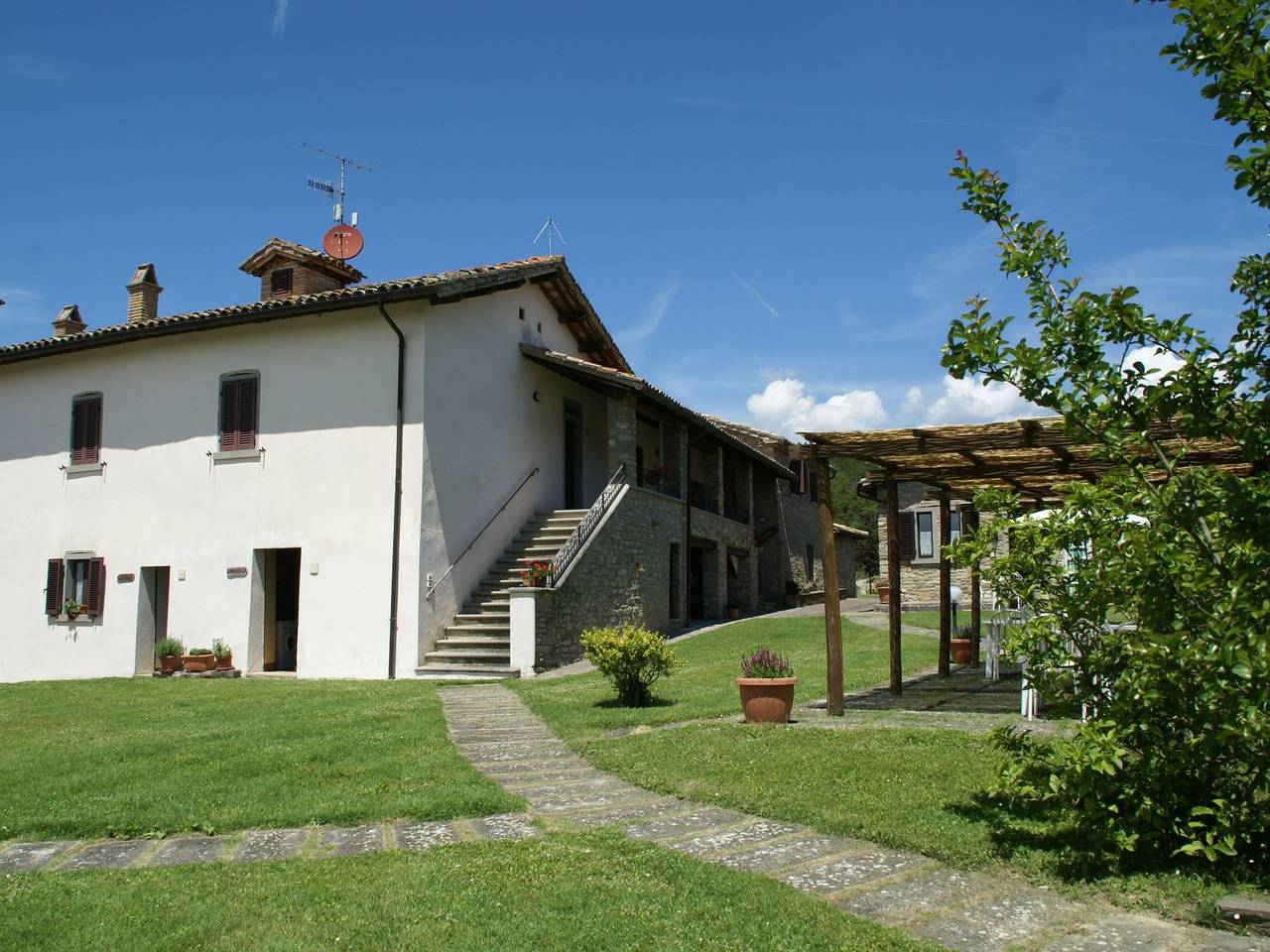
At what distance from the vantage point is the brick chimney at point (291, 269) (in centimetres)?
1872

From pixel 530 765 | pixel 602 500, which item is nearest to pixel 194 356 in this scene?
pixel 602 500

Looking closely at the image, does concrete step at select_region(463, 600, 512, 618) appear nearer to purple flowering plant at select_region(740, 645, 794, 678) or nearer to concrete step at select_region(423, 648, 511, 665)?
concrete step at select_region(423, 648, 511, 665)

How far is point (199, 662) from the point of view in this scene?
51.8 feet

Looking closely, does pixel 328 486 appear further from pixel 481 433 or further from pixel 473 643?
pixel 473 643

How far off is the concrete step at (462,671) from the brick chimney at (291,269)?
8079mm

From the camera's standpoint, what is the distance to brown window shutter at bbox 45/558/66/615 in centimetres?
1808

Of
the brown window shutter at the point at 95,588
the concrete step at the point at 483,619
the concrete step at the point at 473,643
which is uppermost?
the brown window shutter at the point at 95,588

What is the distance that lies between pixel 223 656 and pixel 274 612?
1.44m

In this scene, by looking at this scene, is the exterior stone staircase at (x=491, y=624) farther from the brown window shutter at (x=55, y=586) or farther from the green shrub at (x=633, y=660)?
the brown window shutter at (x=55, y=586)

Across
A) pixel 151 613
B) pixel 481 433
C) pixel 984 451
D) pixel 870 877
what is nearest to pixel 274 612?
pixel 151 613

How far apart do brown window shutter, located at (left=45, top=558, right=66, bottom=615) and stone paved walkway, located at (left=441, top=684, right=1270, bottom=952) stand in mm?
14264

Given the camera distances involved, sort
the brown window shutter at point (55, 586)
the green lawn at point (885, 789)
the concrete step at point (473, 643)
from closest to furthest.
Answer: the green lawn at point (885, 789)
the concrete step at point (473, 643)
the brown window shutter at point (55, 586)

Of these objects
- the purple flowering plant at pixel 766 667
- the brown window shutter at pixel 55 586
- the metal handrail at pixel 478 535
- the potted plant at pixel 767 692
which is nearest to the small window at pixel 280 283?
the metal handrail at pixel 478 535

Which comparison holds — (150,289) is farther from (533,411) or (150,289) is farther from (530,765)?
(530,765)
